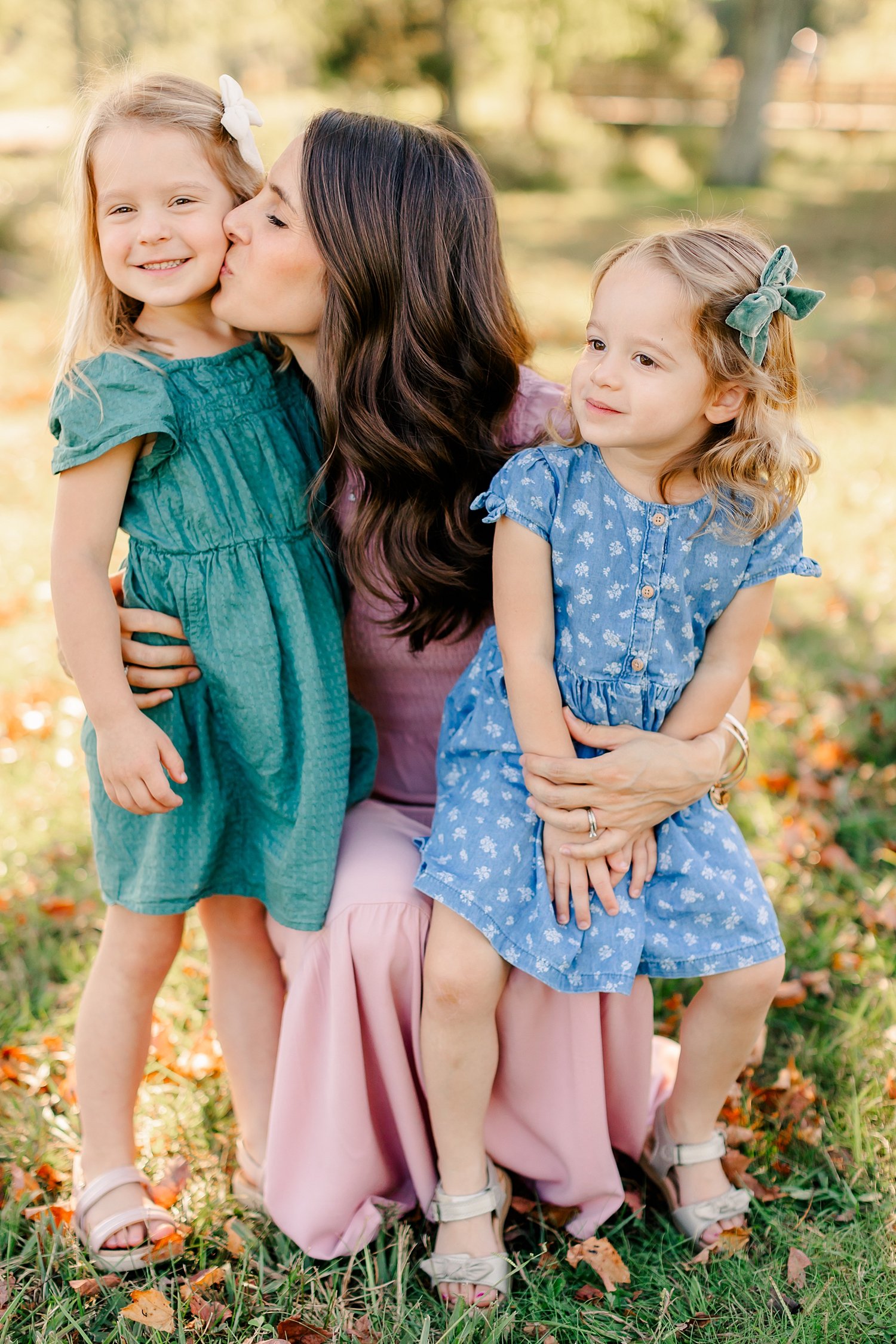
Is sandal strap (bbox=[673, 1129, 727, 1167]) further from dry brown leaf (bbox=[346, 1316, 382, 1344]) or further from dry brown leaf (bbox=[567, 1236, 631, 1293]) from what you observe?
dry brown leaf (bbox=[346, 1316, 382, 1344])

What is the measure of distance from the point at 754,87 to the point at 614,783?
17.7 m

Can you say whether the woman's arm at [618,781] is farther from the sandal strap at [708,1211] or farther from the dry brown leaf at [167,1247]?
the dry brown leaf at [167,1247]

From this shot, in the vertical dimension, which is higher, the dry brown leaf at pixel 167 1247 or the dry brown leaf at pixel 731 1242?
the dry brown leaf at pixel 731 1242

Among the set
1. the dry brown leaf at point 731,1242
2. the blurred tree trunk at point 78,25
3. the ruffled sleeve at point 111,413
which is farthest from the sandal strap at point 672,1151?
the blurred tree trunk at point 78,25

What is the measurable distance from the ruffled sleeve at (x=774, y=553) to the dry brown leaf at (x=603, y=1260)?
1254 mm

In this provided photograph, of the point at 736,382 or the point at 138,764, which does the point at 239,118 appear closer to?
the point at 736,382

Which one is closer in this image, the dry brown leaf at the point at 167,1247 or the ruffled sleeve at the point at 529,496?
the ruffled sleeve at the point at 529,496

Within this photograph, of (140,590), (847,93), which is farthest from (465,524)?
(847,93)

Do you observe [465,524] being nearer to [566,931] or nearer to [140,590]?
[140,590]

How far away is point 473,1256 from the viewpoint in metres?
2.04

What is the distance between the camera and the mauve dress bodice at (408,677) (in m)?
2.29

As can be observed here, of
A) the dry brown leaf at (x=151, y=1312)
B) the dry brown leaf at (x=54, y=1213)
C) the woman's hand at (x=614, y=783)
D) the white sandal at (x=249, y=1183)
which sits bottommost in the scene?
the white sandal at (x=249, y=1183)

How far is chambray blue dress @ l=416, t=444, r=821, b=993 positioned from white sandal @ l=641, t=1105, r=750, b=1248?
1.35 ft

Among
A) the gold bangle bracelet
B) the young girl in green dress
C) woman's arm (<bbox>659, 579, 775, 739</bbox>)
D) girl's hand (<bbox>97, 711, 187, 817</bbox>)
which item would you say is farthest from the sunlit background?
girl's hand (<bbox>97, 711, 187, 817</bbox>)
